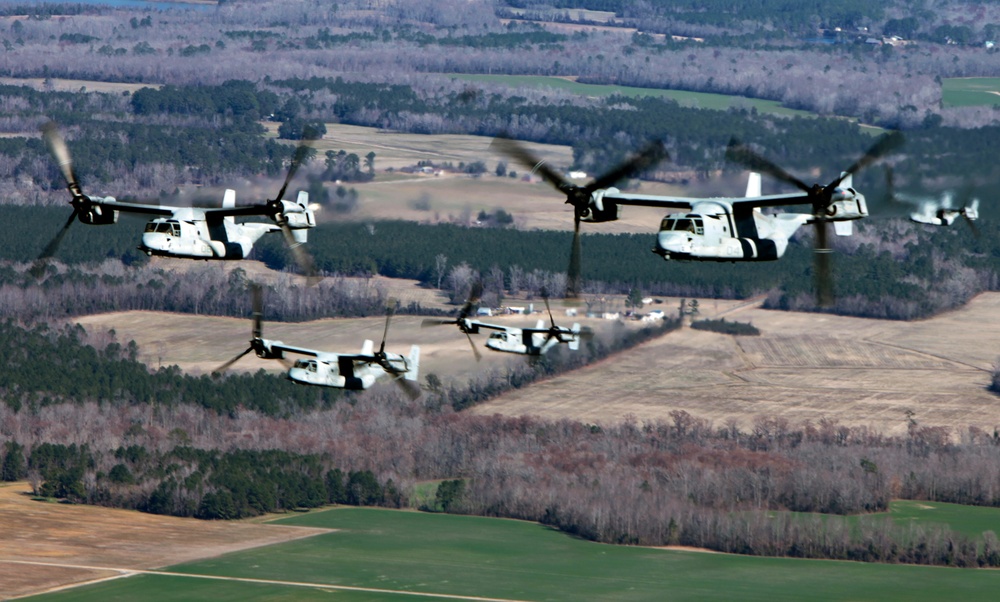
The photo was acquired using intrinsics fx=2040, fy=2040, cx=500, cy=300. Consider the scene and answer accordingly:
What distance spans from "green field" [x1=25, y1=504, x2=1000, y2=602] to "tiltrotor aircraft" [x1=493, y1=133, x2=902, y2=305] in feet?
271

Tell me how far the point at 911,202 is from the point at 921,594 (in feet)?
259

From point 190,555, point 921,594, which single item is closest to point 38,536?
point 190,555

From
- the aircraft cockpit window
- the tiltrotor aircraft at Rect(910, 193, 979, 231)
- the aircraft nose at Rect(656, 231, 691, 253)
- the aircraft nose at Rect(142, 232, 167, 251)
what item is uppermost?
the tiltrotor aircraft at Rect(910, 193, 979, 231)

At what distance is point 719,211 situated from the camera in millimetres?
102188

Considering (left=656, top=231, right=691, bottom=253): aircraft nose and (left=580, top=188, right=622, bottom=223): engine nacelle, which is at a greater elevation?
(left=580, top=188, right=622, bottom=223): engine nacelle

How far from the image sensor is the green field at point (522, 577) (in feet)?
592

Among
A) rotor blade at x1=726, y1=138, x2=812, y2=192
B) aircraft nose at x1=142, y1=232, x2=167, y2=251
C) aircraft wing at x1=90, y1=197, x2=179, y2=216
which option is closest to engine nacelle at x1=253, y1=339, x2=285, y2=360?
aircraft wing at x1=90, y1=197, x2=179, y2=216

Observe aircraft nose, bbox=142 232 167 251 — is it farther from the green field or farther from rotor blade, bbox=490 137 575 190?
the green field

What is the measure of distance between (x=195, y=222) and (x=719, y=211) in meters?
30.4

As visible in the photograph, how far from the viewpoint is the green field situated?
592 ft

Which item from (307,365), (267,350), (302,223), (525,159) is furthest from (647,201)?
(307,365)

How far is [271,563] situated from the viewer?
190875 mm

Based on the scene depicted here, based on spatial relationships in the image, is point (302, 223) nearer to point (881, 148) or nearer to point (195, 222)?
point (195, 222)

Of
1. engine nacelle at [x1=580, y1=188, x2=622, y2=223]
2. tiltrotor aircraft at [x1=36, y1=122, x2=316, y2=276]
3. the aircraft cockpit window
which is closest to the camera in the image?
engine nacelle at [x1=580, y1=188, x2=622, y2=223]
